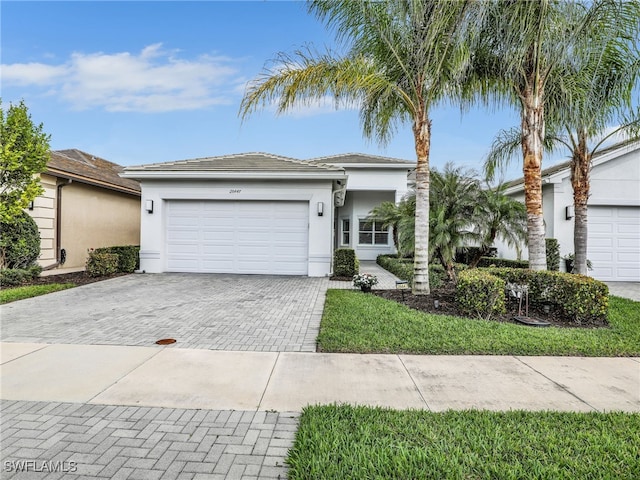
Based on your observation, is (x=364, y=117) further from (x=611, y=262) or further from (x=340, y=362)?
(x=611, y=262)

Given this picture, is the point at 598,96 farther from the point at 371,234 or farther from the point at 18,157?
the point at 18,157

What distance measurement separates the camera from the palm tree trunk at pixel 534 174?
7355 mm

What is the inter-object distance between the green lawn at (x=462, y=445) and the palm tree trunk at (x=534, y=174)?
5093 mm

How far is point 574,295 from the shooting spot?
19.7ft

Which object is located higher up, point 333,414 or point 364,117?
point 364,117

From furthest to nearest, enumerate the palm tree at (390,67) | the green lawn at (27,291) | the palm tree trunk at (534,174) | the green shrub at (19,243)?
the green shrub at (19,243) → the palm tree trunk at (534,174) → the green lawn at (27,291) → the palm tree at (390,67)

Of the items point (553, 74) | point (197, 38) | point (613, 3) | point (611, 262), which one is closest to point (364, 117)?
point (553, 74)

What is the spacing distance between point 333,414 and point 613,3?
9217 mm

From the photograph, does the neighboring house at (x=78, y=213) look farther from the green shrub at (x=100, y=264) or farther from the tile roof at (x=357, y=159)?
the tile roof at (x=357, y=159)

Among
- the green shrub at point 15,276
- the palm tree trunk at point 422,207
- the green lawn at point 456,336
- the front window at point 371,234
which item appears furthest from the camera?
the front window at point 371,234

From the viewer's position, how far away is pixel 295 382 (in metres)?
3.55

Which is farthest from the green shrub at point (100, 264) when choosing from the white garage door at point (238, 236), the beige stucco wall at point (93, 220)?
the beige stucco wall at point (93, 220)

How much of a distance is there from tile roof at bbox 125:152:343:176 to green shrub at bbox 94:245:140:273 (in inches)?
101

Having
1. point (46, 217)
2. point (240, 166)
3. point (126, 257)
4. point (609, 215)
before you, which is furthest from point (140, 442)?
point (609, 215)
